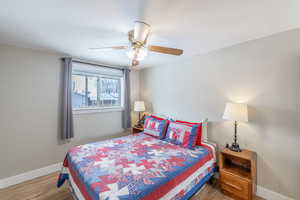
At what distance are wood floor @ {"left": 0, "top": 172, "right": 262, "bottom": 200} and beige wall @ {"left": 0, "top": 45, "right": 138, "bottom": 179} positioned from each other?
285mm

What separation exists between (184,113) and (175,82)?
2.57ft

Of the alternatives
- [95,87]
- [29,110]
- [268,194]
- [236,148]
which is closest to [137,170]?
[236,148]

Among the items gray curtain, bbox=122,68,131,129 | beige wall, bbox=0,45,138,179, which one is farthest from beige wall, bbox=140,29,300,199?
beige wall, bbox=0,45,138,179

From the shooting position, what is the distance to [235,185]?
1.79 m

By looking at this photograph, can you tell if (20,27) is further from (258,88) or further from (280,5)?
(258,88)

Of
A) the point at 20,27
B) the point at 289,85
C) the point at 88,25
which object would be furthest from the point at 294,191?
the point at 20,27

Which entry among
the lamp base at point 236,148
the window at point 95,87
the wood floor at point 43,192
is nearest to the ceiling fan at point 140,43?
the lamp base at point 236,148

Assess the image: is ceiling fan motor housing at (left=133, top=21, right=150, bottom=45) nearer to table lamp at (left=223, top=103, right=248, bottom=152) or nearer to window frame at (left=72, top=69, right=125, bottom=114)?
table lamp at (left=223, top=103, right=248, bottom=152)

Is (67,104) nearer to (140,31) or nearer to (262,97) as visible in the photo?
(140,31)

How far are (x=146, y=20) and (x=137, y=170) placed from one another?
1746 millimetres

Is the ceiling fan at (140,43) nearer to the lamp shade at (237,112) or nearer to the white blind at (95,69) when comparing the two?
the lamp shade at (237,112)

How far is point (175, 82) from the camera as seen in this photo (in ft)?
10.1

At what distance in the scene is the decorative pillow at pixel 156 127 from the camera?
8.42ft

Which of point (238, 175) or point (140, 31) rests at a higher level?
point (140, 31)
